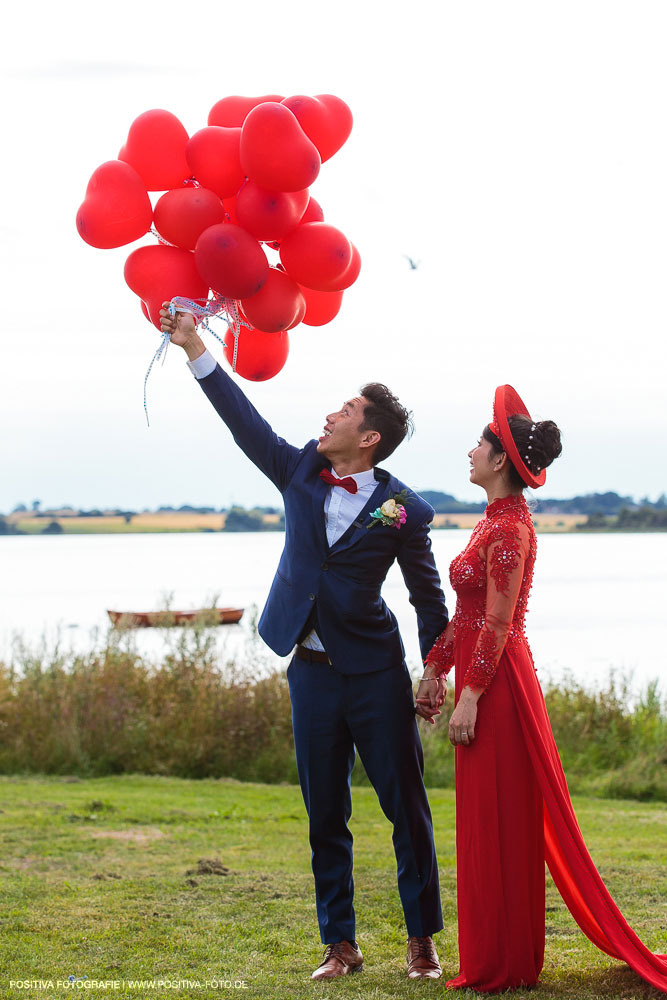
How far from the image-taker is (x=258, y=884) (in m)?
4.93

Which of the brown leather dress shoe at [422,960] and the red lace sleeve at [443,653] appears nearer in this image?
the brown leather dress shoe at [422,960]

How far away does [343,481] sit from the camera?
12.5ft

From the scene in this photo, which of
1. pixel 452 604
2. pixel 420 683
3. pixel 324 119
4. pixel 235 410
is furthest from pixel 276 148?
pixel 452 604

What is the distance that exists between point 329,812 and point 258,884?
4.67 ft

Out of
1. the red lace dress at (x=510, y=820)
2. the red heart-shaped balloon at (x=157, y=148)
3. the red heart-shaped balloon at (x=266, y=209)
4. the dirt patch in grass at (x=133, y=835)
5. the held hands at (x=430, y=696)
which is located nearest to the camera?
the red lace dress at (x=510, y=820)

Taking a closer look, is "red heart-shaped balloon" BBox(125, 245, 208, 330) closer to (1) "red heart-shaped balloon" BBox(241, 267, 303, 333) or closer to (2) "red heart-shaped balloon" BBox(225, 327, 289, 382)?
(1) "red heart-shaped balloon" BBox(241, 267, 303, 333)

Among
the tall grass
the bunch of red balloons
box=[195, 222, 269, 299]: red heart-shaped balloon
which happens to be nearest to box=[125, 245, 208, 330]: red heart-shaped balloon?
the bunch of red balloons

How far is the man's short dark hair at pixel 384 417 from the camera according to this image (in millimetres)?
3828

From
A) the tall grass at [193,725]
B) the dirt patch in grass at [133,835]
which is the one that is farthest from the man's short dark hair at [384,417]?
the tall grass at [193,725]

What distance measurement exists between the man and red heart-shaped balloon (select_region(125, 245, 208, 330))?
0.10m

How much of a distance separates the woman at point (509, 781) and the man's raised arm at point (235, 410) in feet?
2.65

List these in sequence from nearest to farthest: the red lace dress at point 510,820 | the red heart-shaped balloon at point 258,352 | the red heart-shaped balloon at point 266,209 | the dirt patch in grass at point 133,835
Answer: the red lace dress at point 510,820 < the red heart-shaped balloon at point 266,209 < the red heart-shaped balloon at point 258,352 < the dirt patch in grass at point 133,835

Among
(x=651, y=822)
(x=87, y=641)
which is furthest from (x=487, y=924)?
(x=87, y=641)

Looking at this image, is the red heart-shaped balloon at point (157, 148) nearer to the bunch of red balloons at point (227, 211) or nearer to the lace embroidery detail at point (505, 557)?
the bunch of red balloons at point (227, 211)
